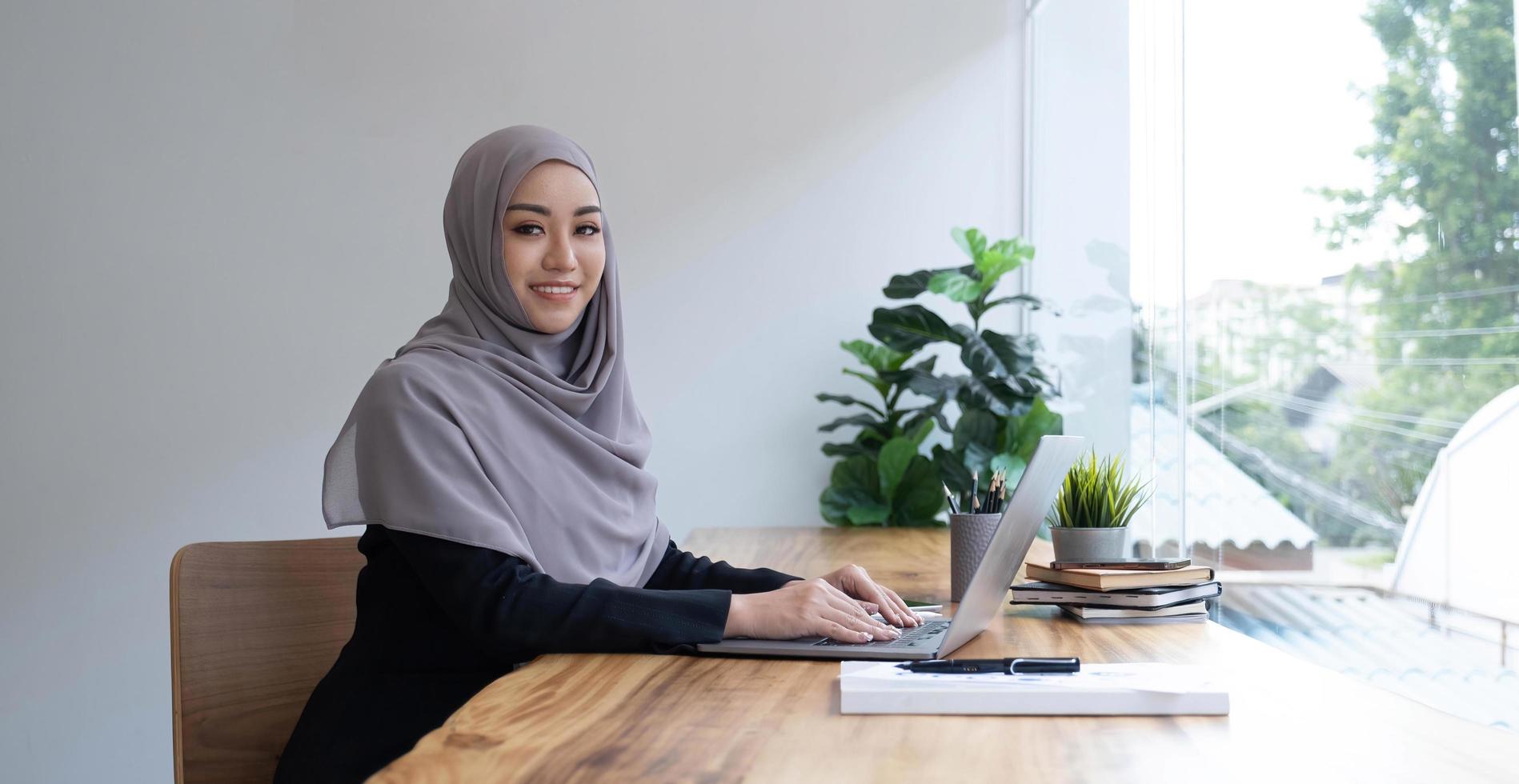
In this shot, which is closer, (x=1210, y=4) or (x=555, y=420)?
(x=555, y=420)

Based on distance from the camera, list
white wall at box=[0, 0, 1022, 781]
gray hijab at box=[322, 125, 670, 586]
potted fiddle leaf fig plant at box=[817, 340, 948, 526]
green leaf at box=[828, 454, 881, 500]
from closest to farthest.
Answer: gray hijab at box=[322, 125, 670, 586]
potted fiddle leaf fig plant at box=[817, 340, 948, 526]
green leaf at box=[828, 454, 881, 500]
white wall at box=[0, 0, 1022, 781]

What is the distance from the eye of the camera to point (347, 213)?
3469 millimetres

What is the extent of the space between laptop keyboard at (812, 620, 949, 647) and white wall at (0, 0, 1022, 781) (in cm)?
213

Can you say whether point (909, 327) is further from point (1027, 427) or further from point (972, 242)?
point (1027, 427)

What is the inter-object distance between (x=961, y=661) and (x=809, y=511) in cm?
247

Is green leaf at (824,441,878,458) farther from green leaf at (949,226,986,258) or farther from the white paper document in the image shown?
the white paper document

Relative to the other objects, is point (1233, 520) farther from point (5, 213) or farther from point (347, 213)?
point (5, 213)

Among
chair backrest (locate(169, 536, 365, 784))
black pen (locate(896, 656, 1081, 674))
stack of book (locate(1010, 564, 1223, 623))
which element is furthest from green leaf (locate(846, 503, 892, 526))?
black pen (locate(896, 656, 1081, 674))

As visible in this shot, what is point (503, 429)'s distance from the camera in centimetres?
142

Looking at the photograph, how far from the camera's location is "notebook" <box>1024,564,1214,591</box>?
1.40 m

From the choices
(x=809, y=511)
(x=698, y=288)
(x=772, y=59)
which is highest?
(x=772, y=59)

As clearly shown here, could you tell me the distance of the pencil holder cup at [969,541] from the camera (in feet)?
5.08

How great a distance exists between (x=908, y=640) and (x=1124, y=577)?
1.16 feet

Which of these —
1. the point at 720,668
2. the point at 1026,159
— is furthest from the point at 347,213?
the point at 720,668
